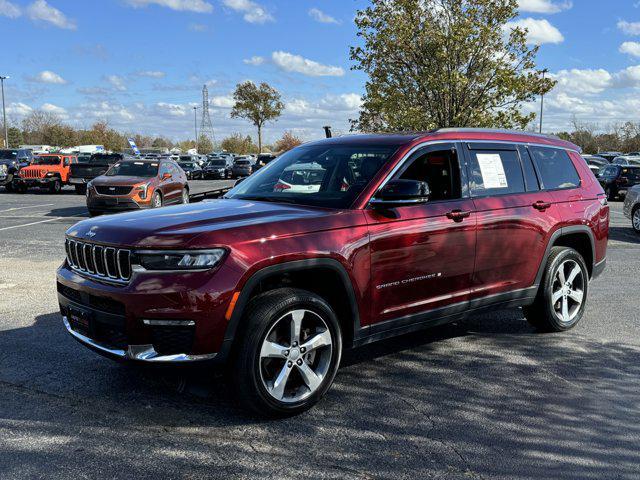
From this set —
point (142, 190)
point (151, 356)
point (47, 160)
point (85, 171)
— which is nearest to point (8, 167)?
point (47, 160)

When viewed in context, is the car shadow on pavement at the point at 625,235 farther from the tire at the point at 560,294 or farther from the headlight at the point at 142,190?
the headlight at the point at 142,190

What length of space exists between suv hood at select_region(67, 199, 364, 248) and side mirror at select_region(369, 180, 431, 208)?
0.21 metres

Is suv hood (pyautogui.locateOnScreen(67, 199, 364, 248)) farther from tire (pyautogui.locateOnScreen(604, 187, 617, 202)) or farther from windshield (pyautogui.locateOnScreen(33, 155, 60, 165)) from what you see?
windshield (pyautogui.locateOnScreen(33, 155, 60, 165))

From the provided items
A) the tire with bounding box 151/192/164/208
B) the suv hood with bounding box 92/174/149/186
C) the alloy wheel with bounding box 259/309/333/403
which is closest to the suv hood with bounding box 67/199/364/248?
the alloy wheel with bounding box 259/309/333/403

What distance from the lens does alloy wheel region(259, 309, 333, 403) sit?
3855 millimetres

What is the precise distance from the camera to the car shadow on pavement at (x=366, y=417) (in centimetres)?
334

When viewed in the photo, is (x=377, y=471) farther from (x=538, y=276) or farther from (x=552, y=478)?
(x=538, y=276)

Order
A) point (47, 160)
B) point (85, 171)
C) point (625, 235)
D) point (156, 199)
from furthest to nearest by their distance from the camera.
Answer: point (47, 160) → point (85, 171) → point (156, 199) → point (625, 235)

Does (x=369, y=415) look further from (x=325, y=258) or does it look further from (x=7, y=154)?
(x=7, y=154)

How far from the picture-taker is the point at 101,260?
390 centimetres

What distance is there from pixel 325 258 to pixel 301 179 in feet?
3.85

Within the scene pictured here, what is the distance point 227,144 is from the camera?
99.2 meters

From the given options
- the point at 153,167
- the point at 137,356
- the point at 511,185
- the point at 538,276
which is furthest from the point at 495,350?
the point at 153,167

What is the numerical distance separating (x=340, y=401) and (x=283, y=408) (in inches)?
20.3
